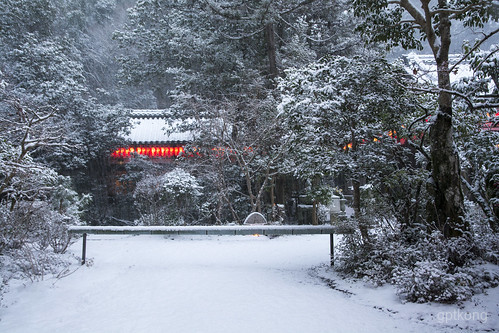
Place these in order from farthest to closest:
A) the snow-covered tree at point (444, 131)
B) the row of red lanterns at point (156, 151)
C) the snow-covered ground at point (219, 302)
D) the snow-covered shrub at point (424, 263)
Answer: the row of red lanterns at point (156, 151), the snow-covered tree at point (444, 131), the snow-covered shrub at point (424, 263), the snow-covered ground at point (219, 302)

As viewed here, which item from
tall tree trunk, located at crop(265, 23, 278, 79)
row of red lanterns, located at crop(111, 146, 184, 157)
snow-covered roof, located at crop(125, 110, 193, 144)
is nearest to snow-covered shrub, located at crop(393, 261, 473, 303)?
tall tree trunk, located at crop(265, 23, 278, 79)

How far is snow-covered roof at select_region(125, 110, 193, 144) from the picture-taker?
14.8 meters

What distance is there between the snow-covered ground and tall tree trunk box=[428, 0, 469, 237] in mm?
1349

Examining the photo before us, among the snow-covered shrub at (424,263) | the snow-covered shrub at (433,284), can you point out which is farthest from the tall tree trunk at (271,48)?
the snow-covered shrub at (433,284)

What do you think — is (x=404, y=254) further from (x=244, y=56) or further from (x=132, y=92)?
(x=132, y=92)

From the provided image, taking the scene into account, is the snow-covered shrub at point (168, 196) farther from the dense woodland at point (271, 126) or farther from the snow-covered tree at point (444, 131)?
the snow-covered tree at point (444, 131)

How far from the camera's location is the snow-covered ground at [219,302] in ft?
13.9

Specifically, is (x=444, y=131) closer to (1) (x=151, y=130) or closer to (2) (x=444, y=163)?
(2) (x=444, y=163)

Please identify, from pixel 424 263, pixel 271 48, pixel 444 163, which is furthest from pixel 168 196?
pixel 424 263

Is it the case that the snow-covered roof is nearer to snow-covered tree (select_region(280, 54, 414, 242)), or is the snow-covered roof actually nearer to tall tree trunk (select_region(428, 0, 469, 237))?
snow-covered tree (select_region(280, 54, 414, 242))

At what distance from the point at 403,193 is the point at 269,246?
13.7 ft

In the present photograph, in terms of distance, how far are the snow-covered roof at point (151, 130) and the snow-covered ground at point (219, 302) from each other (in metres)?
7.45

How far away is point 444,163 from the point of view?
5.64m

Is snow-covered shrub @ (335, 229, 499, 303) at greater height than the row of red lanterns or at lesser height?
lesser
